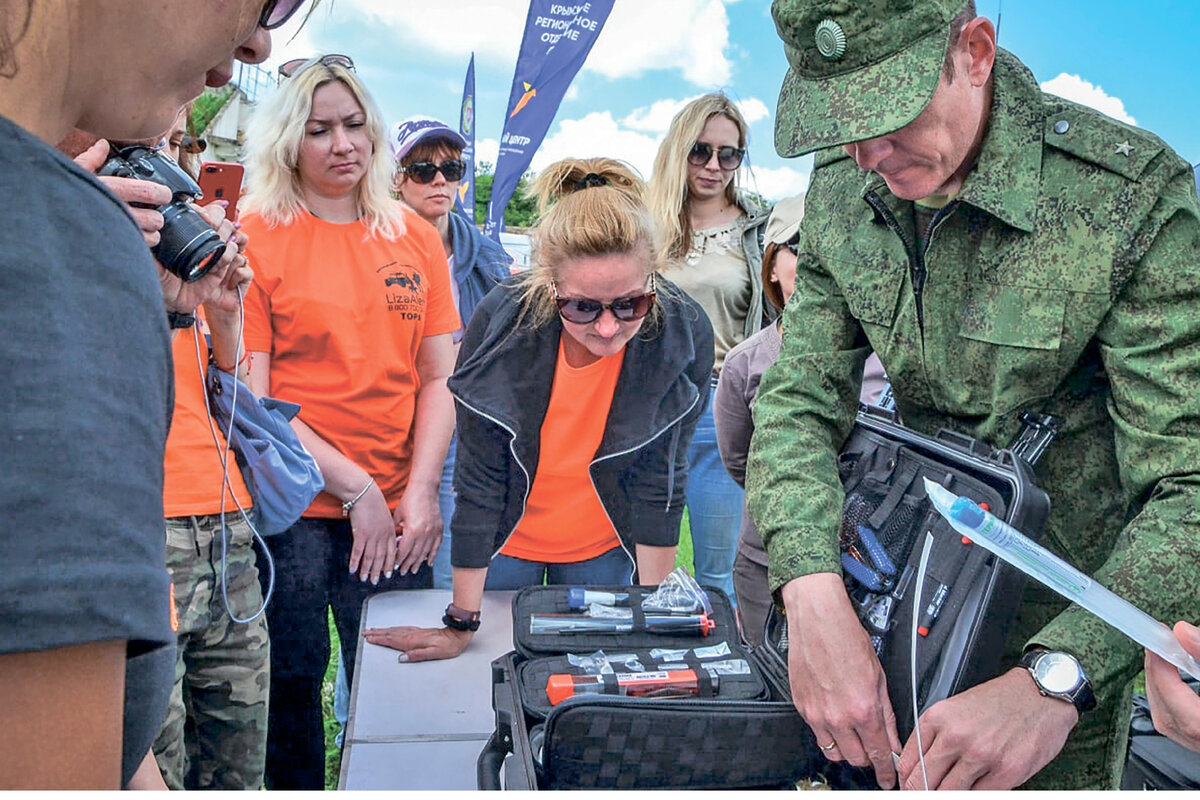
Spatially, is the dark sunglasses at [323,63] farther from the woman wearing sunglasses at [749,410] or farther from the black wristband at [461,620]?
the black wristband at [461,620]

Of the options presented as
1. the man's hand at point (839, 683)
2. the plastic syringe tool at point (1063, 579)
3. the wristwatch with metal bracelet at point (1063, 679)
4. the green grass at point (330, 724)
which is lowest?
→ the green grass at point (330, 724)

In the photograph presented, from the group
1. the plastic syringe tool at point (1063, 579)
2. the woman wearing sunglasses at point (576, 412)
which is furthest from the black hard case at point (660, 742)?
the woman wearing sunglasses at point (576, 412)

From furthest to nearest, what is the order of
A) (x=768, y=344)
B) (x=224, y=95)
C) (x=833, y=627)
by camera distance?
1. (x=224, y=95)
2. (x=768, y=344)
3. (x=833, y=627)

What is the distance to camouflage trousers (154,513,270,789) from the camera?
1696 mm

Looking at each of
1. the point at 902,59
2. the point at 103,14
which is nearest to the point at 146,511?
the point at 103,14

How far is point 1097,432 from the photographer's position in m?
1.12

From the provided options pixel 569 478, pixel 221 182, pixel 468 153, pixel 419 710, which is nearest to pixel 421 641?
pixel 419 710

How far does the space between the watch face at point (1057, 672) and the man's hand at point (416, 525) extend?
63.4 inches

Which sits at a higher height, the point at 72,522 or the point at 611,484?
the point at 72,522

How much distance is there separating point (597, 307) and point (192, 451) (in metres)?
0.87

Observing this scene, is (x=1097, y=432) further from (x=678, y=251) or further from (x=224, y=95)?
(x=224, y=95)

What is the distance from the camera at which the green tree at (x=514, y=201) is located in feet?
8.30

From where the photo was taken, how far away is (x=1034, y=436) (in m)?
1.11

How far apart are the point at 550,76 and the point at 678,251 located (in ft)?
2.19
